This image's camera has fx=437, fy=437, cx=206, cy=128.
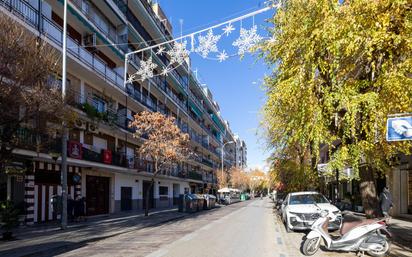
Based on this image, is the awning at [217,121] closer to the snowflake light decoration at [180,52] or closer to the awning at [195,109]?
the awning at [195,109]

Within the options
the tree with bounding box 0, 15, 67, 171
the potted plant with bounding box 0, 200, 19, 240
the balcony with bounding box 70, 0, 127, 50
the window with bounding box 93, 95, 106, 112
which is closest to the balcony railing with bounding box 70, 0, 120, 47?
the balcony with bounding box 70, 0, 127, 50

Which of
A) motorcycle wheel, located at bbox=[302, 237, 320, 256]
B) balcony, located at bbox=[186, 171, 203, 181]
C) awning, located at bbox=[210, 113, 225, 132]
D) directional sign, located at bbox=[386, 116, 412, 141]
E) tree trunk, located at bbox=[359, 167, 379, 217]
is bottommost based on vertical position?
motorcycle wheel, located at bbox=[302, 237, 320, 256]

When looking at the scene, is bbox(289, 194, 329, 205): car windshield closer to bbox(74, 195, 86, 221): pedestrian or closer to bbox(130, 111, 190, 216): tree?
bbox(74, 195, 86, 221): pedestrian

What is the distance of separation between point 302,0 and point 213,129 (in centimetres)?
8546

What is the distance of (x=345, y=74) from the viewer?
1068 centimetres

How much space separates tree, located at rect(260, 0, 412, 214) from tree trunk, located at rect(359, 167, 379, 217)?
27 millimetres

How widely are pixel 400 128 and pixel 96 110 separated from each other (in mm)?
23355

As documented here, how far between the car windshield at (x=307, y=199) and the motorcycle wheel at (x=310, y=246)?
7.37 metres

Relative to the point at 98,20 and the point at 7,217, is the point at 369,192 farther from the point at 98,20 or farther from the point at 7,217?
the point at 98,20

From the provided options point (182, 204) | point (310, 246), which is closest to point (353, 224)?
point (310, 246)

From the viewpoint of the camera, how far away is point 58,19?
2734cm

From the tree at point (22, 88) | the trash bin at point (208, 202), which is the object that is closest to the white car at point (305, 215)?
the tree at point (22, 88)

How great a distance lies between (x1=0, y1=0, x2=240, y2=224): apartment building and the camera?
890 inches

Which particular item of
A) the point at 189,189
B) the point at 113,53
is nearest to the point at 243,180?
the point at 189,189
